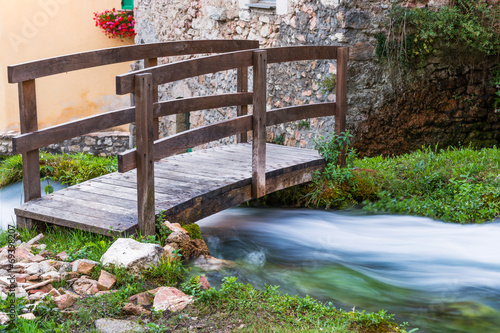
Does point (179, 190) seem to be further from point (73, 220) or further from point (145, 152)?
point (73, 220)

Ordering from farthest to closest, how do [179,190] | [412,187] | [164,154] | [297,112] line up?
[412,187] < [297,112] < [179,190] < [164,154]

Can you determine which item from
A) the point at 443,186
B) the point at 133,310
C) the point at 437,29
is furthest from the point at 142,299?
the point at 437,29

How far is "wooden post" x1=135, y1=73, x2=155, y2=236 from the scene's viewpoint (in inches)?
157

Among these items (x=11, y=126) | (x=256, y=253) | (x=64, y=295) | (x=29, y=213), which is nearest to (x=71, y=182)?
(x=29, y=213)

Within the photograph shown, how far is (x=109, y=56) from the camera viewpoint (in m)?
5.27

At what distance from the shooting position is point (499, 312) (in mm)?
3729

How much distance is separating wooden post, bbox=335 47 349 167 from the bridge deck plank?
333 mm

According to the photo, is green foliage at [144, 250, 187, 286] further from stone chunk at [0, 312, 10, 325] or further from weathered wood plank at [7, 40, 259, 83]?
weathered wood plank at [7, 40, 259, 83]

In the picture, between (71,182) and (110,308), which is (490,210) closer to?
(110,308)

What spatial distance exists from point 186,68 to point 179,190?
102cm

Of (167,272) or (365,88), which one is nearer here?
(167,272)

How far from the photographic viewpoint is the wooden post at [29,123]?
4391 millimetres

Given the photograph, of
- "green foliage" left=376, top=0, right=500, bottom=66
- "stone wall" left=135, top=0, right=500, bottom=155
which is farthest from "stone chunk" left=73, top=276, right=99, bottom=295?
"green foliage" left=376, top=0, right=500, bottom=66

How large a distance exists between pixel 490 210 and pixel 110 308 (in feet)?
11.1
